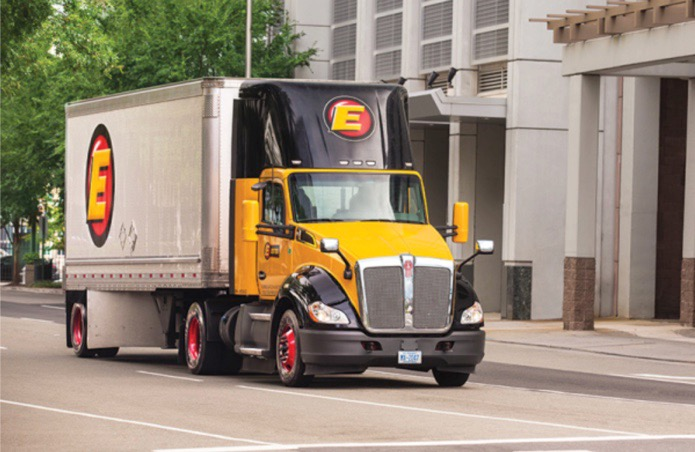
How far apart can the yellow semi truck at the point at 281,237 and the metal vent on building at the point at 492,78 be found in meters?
18.7

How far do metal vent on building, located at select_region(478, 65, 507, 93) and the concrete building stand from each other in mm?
45

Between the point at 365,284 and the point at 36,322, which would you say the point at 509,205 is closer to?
the point at 36,322

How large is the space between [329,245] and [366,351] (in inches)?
51.9

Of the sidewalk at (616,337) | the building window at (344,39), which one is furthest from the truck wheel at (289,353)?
the building window at (344,39)

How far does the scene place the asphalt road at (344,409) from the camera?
14.3 meters

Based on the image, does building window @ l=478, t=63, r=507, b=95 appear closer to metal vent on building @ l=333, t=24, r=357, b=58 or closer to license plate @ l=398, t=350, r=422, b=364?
metal vent on building @ l=333, t=24, r=357, b=58

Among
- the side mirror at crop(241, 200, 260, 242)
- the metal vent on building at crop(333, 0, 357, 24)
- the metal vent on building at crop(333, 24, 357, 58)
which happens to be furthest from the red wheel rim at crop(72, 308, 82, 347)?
the metal vent on building at crop(333, 0, 357, 24)

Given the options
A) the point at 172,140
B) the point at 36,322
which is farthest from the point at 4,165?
the point at 172,140

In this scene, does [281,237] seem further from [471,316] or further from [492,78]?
[492,78]

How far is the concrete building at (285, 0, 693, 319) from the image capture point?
41.3 metres

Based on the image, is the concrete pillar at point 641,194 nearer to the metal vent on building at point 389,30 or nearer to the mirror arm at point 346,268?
the metal vent on building at point 389,30

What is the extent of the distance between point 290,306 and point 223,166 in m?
2.94

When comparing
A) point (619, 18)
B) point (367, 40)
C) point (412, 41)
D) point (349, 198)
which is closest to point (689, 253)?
point (619, 18)

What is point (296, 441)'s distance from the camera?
14.2 m
